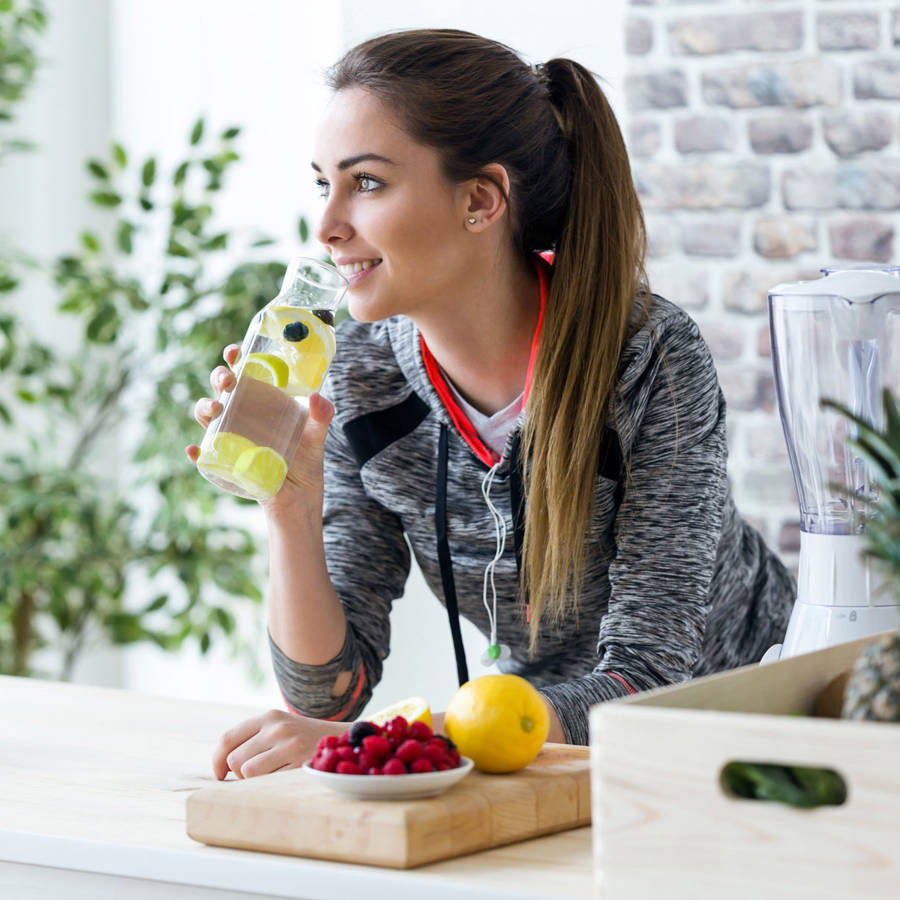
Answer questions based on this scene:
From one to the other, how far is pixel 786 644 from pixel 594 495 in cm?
37

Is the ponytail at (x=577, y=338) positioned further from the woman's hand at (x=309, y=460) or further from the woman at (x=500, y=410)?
the woman's hand at (x=309, y=460)

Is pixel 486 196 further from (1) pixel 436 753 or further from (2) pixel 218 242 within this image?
(2) pixel 218 242

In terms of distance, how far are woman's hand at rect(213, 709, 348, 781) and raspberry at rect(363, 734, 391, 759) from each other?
249mm

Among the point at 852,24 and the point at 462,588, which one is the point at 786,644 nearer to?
the point at 462,588

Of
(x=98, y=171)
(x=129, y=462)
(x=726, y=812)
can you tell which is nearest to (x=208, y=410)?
(x=726, y=812)

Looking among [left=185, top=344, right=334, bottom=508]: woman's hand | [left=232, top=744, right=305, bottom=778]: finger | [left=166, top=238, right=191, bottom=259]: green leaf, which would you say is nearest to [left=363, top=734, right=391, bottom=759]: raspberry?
[left=232, top=744, right=305, bottom=778]: finger

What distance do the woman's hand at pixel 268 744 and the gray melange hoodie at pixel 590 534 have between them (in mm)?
258

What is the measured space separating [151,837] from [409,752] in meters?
0.22

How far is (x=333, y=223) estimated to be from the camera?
151 centimetres

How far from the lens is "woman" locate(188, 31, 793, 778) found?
1525mm

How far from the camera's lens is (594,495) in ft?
5.18

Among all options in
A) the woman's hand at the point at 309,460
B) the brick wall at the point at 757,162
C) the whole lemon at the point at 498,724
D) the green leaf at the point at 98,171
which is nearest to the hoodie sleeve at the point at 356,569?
the woman's hand at the point at 309,460

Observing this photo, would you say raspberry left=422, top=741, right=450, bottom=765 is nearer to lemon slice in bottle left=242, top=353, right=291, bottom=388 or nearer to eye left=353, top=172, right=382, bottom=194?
lemon slice in bottle left=242, top=353, right=291, bottom=388

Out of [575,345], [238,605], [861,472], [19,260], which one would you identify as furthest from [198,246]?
[861,472]
